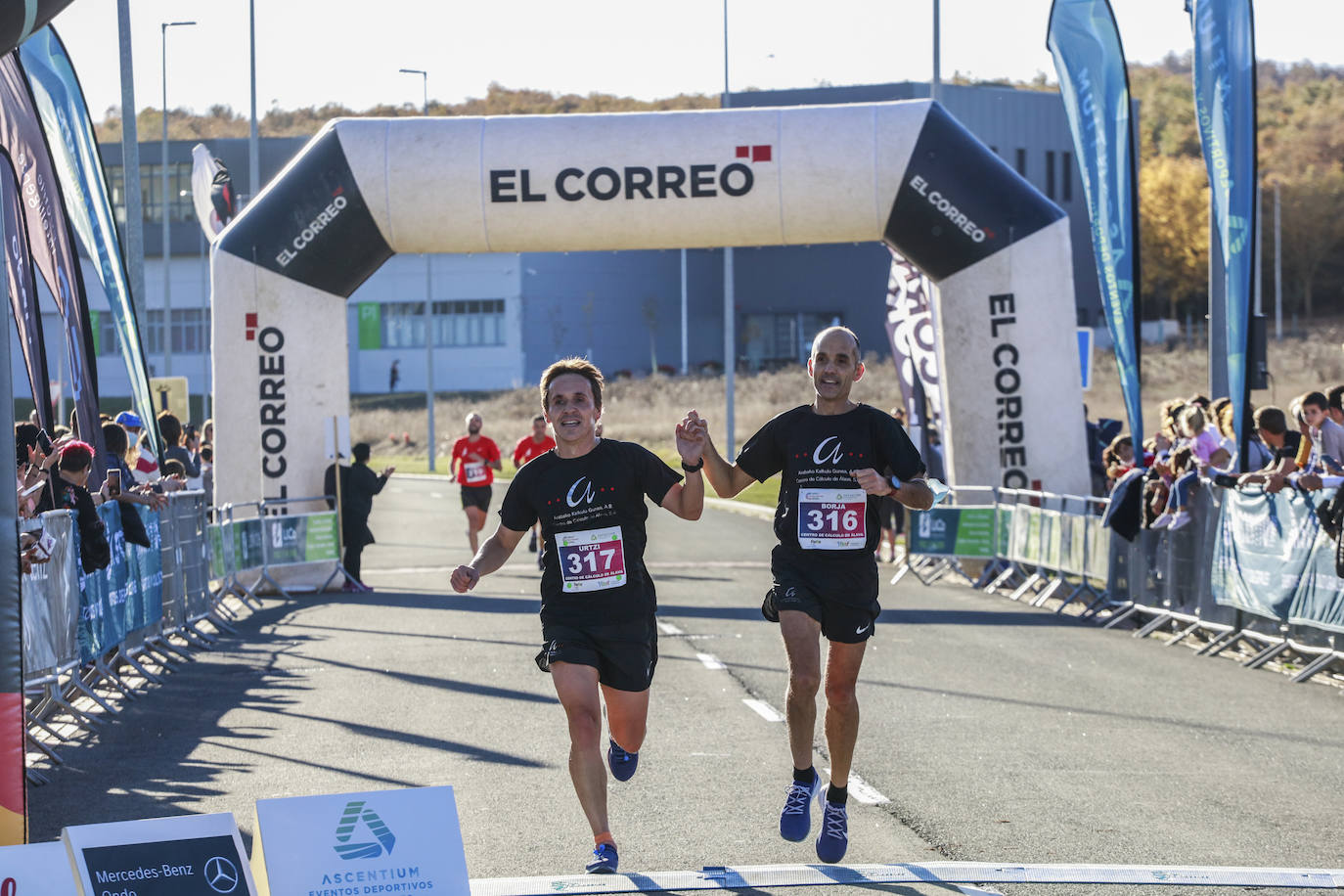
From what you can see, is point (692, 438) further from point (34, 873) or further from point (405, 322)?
point (405, 322)

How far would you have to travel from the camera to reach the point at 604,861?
6.21 metres

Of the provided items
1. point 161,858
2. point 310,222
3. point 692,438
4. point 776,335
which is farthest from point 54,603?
point 776,335

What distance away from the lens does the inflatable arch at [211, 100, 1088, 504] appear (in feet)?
58.5

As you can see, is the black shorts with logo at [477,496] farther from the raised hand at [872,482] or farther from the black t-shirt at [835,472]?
the raised hand at [872,482]

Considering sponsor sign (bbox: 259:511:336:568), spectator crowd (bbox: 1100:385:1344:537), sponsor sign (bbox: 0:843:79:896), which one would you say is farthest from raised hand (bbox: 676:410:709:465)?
sponsor sign (bbox: 259:511:336:568)

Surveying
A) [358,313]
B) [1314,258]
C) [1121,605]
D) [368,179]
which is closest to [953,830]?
[1121,605]

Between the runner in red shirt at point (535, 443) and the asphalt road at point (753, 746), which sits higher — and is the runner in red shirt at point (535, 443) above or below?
above

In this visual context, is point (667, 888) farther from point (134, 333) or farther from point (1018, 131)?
point (1018, 131)

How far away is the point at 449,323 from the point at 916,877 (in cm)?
7861

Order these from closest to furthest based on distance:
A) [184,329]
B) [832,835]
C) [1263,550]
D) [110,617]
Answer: [832,835] → [110,617] → [1263,550] → [184,329]

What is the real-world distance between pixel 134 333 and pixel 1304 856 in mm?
12422

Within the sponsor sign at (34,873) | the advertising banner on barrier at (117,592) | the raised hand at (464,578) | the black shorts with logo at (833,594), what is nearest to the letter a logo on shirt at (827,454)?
the black shorts with logo at (833,594)

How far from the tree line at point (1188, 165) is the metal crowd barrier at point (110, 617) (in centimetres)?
6332

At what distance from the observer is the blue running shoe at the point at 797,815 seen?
671 cm
